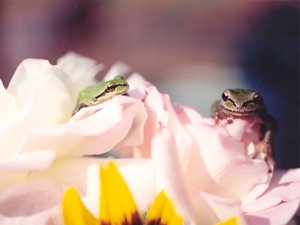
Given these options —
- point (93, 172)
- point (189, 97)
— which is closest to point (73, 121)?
point (93, 172)

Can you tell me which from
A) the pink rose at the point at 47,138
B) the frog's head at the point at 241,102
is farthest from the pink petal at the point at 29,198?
the frog's head at the point at 241,102

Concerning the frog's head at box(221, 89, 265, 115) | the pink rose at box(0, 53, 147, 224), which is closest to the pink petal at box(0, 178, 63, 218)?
the pink rose at box(0, 53, 147, 224)

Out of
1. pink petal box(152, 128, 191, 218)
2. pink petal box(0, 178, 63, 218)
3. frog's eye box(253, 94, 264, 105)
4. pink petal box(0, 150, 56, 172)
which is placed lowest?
A: pink petal box(0, 178, 63, 218)

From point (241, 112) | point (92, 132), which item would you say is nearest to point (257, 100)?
point (241, 112)

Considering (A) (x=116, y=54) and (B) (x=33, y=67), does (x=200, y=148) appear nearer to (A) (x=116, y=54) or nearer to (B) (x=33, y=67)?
(B) (x=33, y=67)

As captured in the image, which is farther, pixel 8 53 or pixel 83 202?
pixel 8 53

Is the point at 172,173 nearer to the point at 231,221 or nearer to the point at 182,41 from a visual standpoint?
the point at 231,221

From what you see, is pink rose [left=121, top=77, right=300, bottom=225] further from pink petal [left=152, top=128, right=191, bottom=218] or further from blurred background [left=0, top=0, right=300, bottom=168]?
Answer: blurred background [left=0, top=0, right=300, bottom=168]
